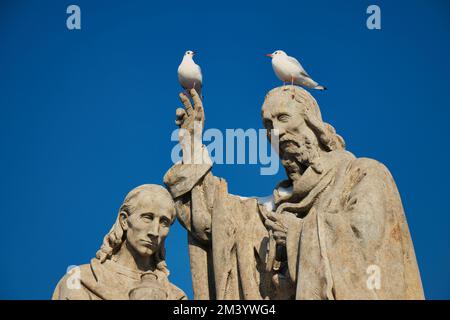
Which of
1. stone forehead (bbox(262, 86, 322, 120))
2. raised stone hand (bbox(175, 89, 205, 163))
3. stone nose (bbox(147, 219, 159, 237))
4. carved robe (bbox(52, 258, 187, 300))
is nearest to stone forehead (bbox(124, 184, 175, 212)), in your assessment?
stone nose (bbox(147, 219, 159, 237))

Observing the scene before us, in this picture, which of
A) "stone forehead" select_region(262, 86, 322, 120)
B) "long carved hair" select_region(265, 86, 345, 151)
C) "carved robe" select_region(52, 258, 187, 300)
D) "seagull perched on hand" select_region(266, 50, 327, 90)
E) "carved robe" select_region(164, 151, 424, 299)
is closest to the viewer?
"carved robe" select_region(164, 151, 424, 299)

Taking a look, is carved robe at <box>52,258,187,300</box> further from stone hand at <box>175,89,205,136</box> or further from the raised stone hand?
stone hand at <box>175,89,205,136</box>

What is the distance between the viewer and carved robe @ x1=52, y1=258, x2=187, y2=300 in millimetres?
12500

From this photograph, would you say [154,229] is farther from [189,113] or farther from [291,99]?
[291,99]

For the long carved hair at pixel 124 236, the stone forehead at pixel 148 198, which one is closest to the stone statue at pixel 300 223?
the long carved hair at pixel 124 236

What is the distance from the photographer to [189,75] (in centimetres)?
1517

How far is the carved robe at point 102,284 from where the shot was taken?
41.0 feet

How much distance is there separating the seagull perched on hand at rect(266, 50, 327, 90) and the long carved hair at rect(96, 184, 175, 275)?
117 inches

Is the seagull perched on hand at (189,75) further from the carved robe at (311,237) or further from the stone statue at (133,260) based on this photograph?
the stone statue at (133,260)
